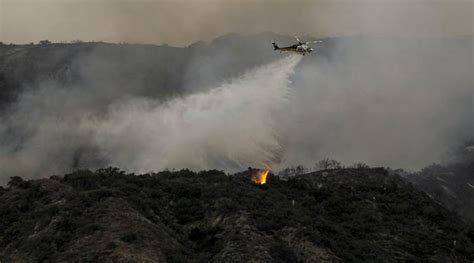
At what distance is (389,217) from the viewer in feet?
303

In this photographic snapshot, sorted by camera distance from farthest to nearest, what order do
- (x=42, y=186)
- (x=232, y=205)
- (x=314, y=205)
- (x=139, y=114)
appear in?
(x=139, y=114), (x=314, y=205), (x=42, y=186), (x=232, y=205)

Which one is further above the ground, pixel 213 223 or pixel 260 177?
pixel 260 177

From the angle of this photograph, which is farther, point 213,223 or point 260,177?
point 260,177

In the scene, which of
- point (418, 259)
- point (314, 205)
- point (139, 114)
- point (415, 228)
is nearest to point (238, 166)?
point (139, 114)

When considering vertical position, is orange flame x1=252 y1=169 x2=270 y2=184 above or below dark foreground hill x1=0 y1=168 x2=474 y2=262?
above

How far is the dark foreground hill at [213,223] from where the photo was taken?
67125 mm

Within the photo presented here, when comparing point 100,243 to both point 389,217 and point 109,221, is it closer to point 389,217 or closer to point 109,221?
point 109,221

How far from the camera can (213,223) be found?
7844cm

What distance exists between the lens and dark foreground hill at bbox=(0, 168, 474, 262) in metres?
67.1

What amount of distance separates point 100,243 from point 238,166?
8405cm

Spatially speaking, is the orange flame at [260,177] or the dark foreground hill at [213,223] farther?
the orange flame at [260,177]

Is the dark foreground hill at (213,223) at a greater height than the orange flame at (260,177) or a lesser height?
lesser

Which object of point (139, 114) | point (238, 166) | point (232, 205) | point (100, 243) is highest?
point (139, 114)

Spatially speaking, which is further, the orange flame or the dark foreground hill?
the orange flame
